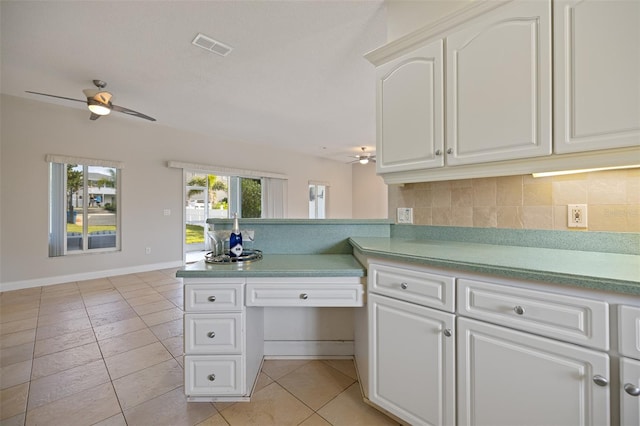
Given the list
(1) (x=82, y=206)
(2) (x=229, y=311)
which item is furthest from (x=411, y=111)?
(1) (x=82, y=206)

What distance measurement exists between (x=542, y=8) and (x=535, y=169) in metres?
0.67

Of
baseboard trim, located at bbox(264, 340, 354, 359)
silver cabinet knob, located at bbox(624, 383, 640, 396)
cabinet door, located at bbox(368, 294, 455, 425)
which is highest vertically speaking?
silver cabinet knob, located at bbox(624, 383, 640, 396)

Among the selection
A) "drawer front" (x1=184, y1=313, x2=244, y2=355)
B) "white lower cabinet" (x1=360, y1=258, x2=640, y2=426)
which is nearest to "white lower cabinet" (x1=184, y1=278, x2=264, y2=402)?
"drawer front" (x1=184, y1=313, x2=244, y2=355)

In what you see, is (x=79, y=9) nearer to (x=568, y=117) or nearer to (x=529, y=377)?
(x=568, y=117)

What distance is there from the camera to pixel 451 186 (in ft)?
5.65

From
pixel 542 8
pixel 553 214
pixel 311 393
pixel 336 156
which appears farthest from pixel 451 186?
pixel 336 156

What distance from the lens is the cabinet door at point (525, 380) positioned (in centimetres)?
82

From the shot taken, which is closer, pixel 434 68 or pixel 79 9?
pixel 434 68

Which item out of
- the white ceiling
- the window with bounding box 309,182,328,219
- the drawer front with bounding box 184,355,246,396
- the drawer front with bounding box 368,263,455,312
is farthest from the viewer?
the window with bounding box 309,182,328,219

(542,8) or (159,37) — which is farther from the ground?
(159,37)

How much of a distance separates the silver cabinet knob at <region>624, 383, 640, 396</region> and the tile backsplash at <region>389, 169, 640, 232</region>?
0.75 m

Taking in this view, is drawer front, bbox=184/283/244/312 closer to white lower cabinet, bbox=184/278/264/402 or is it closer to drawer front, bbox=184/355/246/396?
white lower cabinet, bbox=184/278/264/402

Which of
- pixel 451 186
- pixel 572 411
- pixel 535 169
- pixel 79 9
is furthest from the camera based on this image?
pixel 79 9

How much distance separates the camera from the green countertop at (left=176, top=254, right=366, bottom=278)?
1.37 m
